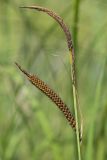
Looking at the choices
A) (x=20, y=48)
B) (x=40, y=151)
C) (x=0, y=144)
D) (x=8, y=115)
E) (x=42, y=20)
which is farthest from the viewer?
(x=42, y=20)

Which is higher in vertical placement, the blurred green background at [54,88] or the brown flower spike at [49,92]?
the brown flower spike at [49,92]

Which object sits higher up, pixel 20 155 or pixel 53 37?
pixel 53 37

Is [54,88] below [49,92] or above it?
below

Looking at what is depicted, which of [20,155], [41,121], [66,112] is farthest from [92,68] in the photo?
[66,112]

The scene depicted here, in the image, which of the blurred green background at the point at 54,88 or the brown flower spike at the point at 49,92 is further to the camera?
the blurred green background at the point at 54,88

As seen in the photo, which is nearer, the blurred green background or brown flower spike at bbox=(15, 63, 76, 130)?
brown flower spike at bbox=(15, 63, 76, 130)

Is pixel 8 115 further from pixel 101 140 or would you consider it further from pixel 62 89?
pixel 101 140

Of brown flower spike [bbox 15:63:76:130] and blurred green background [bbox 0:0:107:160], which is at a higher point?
brown flower spike [bbox 15:63:76:130]

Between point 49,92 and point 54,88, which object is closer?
point 49,92
